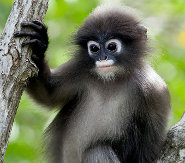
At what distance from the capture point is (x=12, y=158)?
705cm

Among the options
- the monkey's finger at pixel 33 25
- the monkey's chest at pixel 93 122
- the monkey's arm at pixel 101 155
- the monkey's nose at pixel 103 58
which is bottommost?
the monkey's arm at pixel 101 155

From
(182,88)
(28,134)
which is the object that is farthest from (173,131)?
(28,134)

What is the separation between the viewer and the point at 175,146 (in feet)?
16.0

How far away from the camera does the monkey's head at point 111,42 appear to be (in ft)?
17.1

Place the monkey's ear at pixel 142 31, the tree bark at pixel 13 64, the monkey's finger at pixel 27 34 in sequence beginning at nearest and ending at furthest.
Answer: the tree bark at pixel 13 64
the monkey's finger at pixel 27 34
the monkey's ear at pixel 142 31

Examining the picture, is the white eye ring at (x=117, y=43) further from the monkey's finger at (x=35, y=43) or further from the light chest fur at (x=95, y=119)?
the monkey's finger at (x=35, y=43)

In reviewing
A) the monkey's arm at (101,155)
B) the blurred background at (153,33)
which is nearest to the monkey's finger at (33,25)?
the monkey's arm at (101,155)

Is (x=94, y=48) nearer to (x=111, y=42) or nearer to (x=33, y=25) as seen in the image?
(x=111, y=42)

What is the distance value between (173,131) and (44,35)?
1742 mm

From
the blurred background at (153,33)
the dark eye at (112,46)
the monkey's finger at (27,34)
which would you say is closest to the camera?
the monkey's finger at (27,34)

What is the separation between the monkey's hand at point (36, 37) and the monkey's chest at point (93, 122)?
86cm

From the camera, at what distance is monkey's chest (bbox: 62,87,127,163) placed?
541 centimetres

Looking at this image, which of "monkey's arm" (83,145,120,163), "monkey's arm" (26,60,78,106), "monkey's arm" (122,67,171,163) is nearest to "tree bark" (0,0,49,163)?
"monkey's arm" (26,60,78,106)

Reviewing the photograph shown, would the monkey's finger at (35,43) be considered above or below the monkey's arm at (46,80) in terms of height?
above
